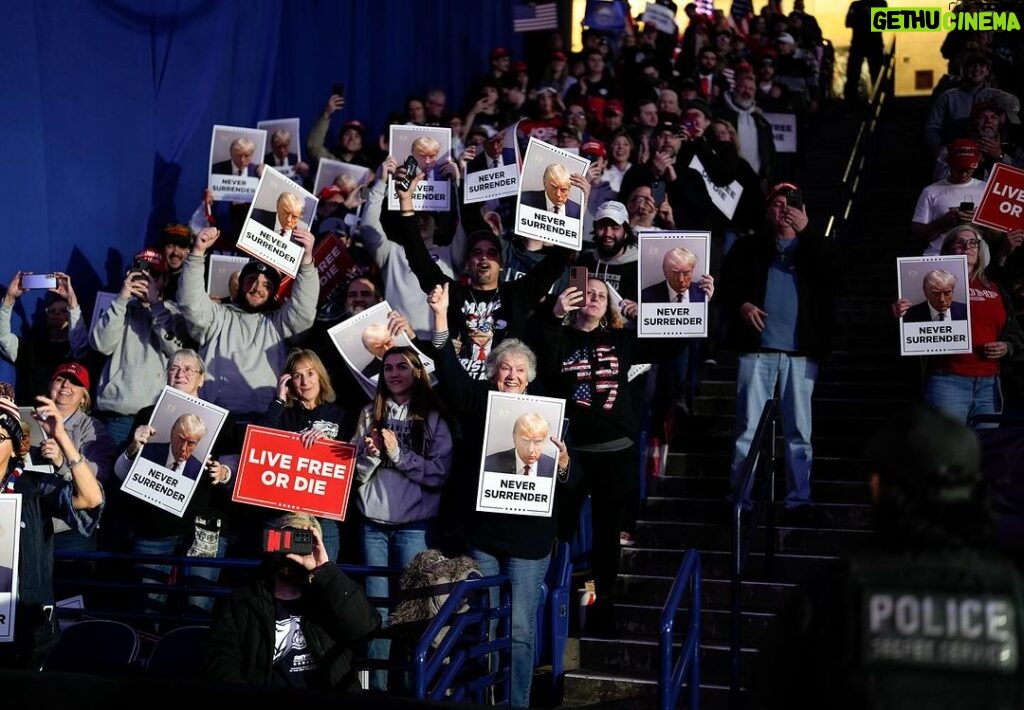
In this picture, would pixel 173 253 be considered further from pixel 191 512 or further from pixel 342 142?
pixel 342 142

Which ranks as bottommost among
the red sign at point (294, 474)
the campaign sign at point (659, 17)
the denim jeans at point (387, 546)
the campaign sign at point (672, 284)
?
the denim jeans at point (387, 546)

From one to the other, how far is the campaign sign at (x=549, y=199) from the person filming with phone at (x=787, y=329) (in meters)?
1.05

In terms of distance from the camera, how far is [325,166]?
11.9 metres

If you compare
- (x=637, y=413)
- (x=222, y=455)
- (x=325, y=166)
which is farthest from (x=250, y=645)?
(x=325, y=166)

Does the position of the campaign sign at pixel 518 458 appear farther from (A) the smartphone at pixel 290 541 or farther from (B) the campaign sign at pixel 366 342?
(A) the smartphone at pixel 290 541

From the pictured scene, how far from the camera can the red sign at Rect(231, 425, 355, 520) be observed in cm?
805

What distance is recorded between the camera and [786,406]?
9172mm

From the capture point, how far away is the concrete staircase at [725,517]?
27.8 ft

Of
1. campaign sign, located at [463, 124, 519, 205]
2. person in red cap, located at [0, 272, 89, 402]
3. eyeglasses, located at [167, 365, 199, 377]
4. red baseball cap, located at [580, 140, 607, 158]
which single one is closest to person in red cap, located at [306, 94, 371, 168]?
red baseball cap, located at [580, 140, 607, 158]

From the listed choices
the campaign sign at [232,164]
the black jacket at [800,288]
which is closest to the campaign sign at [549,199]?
the black jacket at [800,288]

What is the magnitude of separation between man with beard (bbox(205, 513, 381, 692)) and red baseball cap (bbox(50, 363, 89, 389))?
9.00ft

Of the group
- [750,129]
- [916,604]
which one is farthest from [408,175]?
[916,604]

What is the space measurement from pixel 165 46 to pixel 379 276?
3433 millimetres

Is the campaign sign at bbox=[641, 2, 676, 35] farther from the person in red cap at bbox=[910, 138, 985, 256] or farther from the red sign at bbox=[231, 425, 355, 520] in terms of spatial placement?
the red sign at bbox=[231, 425, 355, 520]
